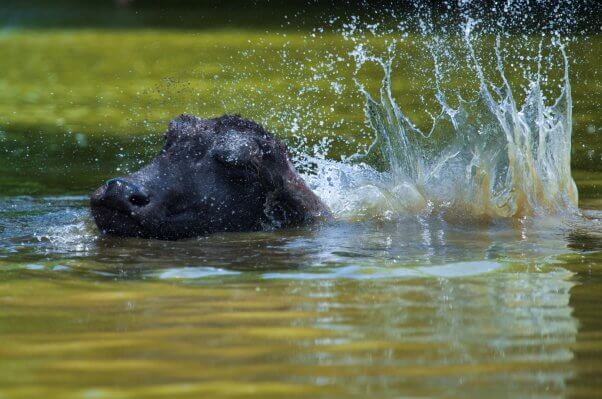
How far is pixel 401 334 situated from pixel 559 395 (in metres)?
1.11

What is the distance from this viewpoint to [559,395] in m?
4.40

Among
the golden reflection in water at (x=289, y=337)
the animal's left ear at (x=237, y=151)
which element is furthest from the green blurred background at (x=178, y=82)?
the golden reflection in water at (x=289, y=337)

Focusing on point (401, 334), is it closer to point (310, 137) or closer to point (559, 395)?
point (559, 395)

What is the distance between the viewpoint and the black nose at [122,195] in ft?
26.9

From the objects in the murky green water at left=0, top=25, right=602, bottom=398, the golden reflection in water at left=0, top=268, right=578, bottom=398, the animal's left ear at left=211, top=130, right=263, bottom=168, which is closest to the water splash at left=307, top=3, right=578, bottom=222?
the murky green water at left=0, top=25, right=602, bottom=398

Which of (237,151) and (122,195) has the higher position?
(237,151)

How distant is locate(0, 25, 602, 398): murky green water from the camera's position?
15.1ft

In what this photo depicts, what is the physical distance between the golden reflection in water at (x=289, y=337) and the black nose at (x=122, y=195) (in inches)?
53.6

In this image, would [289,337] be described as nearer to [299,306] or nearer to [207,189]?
[299,306]

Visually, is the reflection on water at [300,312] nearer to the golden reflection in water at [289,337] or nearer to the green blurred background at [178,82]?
the golden reflection in water at [289,337]

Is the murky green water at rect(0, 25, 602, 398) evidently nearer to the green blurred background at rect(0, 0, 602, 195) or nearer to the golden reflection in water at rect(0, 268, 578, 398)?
the golden reflection in water at rect(0, 268, 578, 398)

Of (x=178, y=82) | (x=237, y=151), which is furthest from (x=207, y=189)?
(x=178, y=82)

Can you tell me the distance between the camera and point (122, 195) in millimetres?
8227

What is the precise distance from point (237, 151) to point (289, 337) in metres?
3.56
